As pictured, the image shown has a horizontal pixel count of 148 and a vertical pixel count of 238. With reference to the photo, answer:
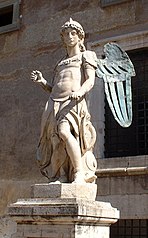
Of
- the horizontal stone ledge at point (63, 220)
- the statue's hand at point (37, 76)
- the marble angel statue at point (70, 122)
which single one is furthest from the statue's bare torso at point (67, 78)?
the horizontal stone ledge at point (63, 220)

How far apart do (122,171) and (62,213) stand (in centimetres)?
454

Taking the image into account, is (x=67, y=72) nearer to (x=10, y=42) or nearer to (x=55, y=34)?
(x=55, y=34)

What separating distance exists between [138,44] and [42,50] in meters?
3.02

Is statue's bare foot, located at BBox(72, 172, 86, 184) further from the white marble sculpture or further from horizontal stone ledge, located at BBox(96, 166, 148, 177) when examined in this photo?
horizontal stone ledge, located at BBox(96, 166, 148, 177)

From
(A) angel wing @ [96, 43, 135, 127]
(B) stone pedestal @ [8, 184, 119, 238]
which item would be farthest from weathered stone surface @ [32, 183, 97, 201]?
(A) angel wing @ [96, 43, 135, 127]

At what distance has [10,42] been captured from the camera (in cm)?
1315

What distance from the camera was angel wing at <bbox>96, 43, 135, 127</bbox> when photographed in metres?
7.30

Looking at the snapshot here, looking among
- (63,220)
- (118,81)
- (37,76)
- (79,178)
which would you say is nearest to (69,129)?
(79,178)

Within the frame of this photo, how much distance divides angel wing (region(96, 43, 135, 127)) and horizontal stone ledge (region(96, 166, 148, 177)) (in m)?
2.47

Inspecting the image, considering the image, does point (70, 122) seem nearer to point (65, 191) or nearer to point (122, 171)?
point (65, 191)

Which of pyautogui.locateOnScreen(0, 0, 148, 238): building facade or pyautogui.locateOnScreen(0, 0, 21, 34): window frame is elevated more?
pyautogui.locateOnScreen(0, 0, 21, 34): window frame

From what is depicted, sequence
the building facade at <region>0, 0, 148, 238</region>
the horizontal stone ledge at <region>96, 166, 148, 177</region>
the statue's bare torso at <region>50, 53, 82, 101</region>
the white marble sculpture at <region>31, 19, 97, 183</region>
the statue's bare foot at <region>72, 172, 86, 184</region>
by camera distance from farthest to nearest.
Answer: the building facade at <region>0, 0, 148, 238</region>, the horizontal stone ledge at <region>96, 166, 148, 177</region>, the statue's bare torso at <region>50, 53, 82, 101</region>, the white marble sculpture at <region>31, 19, 97, 183</region>, the statue's bare foot at <region>72, 172, 86, 184</region>

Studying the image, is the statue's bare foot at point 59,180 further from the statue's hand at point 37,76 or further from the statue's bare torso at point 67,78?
the statue's hand at point 37,76

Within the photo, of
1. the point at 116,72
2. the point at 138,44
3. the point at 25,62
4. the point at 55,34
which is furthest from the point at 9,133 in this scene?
the point at 116,72
